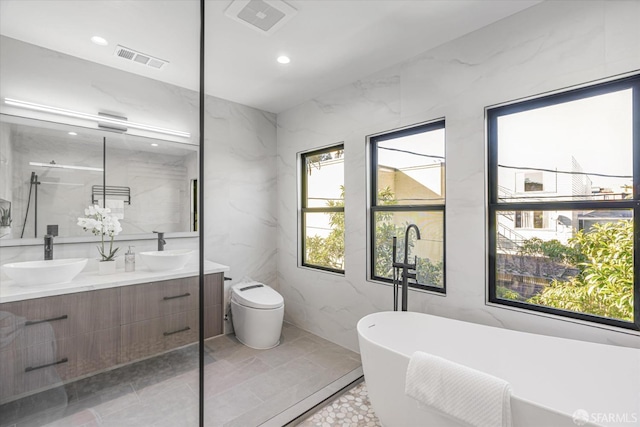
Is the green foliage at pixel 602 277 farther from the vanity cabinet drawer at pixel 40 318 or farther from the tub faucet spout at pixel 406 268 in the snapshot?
the vanity cabinet drawer at pixel 40 318

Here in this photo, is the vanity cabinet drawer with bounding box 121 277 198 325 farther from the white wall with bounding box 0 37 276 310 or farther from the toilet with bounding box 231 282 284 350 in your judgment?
the toilet with bounding box 231 282 284 350

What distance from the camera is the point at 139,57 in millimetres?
1311

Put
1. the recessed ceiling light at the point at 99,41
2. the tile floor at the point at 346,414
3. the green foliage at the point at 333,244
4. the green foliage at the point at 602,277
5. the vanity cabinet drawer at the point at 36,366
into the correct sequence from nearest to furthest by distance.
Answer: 1. the vanity cabinet drawer at the point at 36,366
2. the recessed ceiling light at the point at 99,41
3. the green foliage at the point at 602,277
4. the tile floor at the point at 346,414
5. the green foliage at the point at 333,244

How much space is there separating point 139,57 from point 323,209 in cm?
157

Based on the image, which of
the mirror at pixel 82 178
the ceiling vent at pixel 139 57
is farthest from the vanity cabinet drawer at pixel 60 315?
the ceiling vent at pixel 139 57

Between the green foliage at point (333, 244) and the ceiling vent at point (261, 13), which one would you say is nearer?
the ceiling vent at point (261, 13)

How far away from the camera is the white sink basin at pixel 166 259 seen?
1331 millimetres

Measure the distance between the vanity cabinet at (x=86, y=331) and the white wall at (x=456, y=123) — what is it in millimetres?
868

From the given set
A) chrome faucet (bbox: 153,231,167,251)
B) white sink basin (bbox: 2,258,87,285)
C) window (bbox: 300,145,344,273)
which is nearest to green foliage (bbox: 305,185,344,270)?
window (bbox: 300,145,344,273)

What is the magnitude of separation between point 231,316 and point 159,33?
5.34 ft

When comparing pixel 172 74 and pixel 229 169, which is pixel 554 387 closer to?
pixel 229 169

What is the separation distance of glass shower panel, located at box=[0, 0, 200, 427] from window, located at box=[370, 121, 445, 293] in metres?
1.52

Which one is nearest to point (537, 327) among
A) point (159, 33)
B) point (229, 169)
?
point (229, 169)

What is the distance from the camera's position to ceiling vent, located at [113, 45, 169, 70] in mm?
1246
